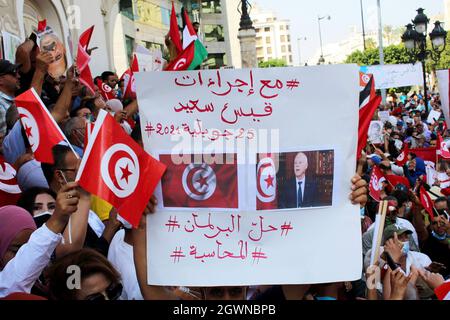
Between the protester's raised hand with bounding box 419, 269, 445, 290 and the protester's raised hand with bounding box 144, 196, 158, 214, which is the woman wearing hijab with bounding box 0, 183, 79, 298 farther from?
the protester's raised hand with bounding box 419, 269, 445, 290

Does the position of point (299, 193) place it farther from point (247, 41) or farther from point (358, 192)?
point (247, 41)

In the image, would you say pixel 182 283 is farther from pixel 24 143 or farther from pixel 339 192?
pixel 24 143

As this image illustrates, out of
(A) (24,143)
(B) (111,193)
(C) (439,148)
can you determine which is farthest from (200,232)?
(C) (439,148)

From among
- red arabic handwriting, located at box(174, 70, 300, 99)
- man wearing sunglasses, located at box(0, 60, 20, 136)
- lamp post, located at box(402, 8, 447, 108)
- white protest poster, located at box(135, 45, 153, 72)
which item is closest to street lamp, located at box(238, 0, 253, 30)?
lamp post, located at box(402, 8, 447, 108)

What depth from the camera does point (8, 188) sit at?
3979 mm

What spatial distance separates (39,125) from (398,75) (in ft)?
50.4

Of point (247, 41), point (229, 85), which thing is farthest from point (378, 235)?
point (247, 41)

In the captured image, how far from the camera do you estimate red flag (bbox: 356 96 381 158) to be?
2994 mm

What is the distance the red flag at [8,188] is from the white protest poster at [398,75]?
1455 centimetres

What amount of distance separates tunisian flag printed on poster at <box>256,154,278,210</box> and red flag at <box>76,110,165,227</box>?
401 mm

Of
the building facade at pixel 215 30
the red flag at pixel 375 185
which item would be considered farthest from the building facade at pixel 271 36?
the red flag at pixel 375 185

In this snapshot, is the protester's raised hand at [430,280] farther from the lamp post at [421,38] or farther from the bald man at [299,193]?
the lamp post at [421,38]
